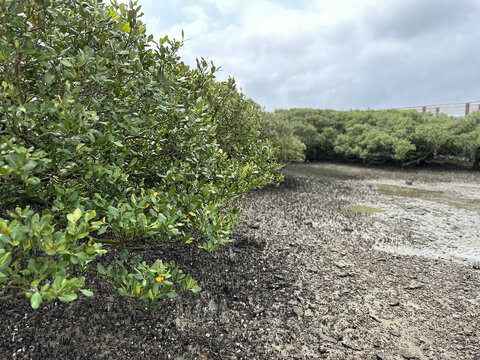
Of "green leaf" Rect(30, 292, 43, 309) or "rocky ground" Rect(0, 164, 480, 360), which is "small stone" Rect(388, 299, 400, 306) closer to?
"rocky ground" Rect(0, 164, 480, 360)

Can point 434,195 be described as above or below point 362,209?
above

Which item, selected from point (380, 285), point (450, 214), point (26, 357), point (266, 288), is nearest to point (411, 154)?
point (450, 214)

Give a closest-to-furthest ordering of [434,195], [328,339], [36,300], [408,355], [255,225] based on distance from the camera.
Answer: [36,300] → [408,355] → [328,339] → [255,225] → [434,195]

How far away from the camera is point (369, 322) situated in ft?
18.3

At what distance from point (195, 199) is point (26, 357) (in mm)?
3165

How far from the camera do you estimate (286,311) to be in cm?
573

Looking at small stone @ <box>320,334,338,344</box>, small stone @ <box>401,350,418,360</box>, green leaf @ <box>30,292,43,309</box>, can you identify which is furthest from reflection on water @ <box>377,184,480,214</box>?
green leaf @ <box>30,292,43,309</box>

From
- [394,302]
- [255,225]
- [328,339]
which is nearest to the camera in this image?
[328,339]

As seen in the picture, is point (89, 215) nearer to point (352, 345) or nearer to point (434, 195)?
point (352, 345)

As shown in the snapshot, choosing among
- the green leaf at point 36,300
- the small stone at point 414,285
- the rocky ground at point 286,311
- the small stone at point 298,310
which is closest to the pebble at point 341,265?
the rocky ground at point 286,311

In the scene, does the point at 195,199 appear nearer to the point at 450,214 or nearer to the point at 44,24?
the point at 44,24

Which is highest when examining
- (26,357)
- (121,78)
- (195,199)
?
(121,78)

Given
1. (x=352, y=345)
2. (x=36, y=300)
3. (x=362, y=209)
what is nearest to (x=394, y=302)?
(x=352, y=345)

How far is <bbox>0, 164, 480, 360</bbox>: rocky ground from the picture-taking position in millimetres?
4535
